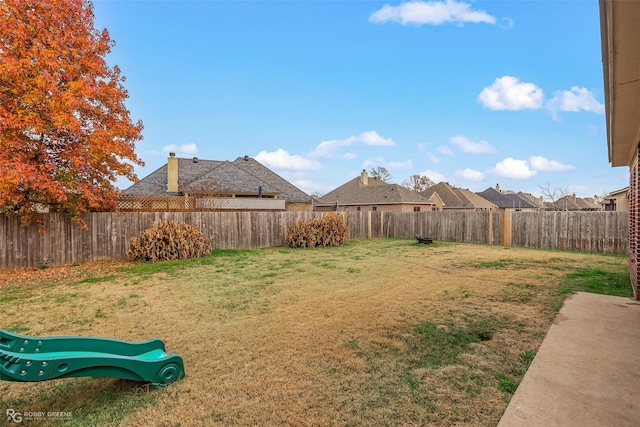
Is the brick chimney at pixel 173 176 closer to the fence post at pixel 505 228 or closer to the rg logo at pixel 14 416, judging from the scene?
the fence post at pixel 505 228

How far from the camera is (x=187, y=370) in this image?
2.78 metres

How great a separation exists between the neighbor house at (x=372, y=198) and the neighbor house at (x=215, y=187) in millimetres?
8146

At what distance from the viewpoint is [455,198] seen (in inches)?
1414

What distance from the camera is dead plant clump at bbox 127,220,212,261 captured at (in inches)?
358

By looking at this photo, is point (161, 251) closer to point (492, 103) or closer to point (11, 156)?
point (11, 156)

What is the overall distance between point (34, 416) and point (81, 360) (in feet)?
1.85

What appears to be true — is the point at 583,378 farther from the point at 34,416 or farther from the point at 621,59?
the point at 34,416

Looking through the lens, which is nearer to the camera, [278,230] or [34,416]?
[34,416]

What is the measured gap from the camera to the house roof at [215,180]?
755 inches

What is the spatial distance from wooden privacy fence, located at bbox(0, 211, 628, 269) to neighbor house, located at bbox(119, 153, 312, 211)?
4.22m

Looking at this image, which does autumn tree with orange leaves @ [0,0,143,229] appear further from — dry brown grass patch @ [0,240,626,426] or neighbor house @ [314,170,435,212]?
neighbor house @ [314,170,435,212]

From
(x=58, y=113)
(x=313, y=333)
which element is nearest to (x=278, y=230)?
(x=58, y=113)

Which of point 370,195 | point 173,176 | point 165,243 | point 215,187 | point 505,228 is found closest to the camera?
point 165,243

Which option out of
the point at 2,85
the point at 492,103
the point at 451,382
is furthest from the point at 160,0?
the point at 492,103
